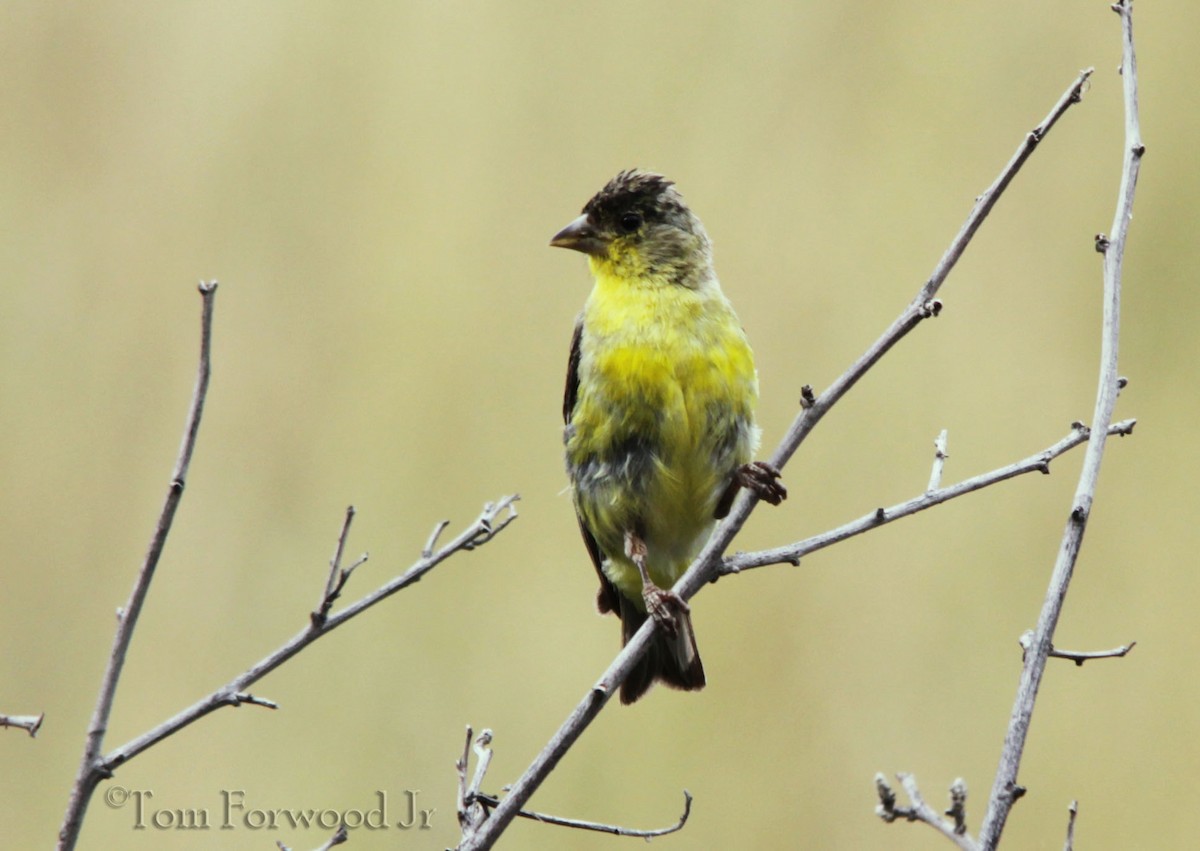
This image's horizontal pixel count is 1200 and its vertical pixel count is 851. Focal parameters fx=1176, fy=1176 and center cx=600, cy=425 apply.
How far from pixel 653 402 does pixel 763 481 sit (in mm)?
679

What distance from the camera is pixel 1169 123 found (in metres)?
4.46

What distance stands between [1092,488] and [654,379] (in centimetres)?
132

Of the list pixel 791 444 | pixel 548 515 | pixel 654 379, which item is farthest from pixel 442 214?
pixel 791 444

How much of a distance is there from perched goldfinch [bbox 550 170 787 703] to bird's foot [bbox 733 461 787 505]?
30 millimetres

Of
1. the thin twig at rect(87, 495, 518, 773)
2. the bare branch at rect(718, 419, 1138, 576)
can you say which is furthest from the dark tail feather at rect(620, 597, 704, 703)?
the thin twig at rect(87, 495, 518, 773)

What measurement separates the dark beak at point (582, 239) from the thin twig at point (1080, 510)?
1.54 metres

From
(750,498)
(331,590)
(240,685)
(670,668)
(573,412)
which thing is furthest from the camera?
(670,668)

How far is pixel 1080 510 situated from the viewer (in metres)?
1.63

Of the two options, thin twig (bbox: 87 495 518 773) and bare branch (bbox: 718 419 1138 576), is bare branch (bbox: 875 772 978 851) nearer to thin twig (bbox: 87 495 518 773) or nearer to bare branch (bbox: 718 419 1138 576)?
bare branch (bbox: 718 419 1138 576)

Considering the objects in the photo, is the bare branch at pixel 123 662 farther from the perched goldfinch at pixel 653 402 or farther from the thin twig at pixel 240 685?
the perched goldfinch at pixel 653 402

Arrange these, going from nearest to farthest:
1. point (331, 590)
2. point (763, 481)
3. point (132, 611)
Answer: point (132, 611) < point (331, 590) < point (763, 481)

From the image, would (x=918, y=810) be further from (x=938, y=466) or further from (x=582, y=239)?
(x=582, y=239)

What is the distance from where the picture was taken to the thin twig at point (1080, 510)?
1522mm

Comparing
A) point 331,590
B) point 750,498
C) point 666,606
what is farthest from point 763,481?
point 331,590
